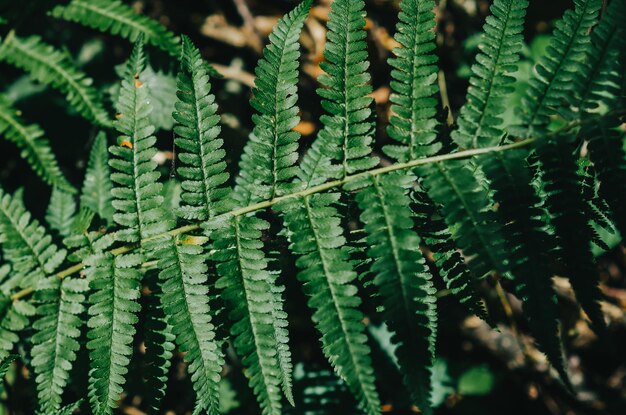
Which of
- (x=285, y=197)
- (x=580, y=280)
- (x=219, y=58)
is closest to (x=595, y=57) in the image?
(x=580, y=280)

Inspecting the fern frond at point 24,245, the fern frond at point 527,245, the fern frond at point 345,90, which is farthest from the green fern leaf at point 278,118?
the fern frond at point 24,245

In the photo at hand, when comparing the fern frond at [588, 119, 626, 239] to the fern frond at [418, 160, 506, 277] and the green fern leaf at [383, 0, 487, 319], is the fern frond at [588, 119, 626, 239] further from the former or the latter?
the green fern leaf at [383, 0, 487, 319]

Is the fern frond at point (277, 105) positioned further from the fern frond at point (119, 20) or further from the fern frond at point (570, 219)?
the fern frond at point (119, 20)

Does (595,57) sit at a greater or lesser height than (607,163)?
greater

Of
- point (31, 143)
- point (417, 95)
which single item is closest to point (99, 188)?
point (31, 143)

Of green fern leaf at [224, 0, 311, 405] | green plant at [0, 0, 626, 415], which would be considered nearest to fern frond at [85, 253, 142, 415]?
green plant at [0, 0, 626, 415]

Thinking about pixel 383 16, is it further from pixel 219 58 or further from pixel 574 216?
pixel 574 216
